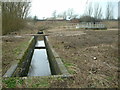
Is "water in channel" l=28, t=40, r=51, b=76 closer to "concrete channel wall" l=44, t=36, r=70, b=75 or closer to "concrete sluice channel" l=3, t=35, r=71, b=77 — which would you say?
"concrete sluice channel" l=3, t=35, r=71, b=77

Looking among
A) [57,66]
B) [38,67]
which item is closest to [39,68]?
[38,67]

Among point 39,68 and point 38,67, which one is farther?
point 38,67

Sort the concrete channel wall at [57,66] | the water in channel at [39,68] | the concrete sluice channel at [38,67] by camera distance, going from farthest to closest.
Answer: the water in channel at [39,68] < the concrete sluice channel at [38,67] < the concrete channel wall at [57,66]

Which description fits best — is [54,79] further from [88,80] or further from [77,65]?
[77,65]

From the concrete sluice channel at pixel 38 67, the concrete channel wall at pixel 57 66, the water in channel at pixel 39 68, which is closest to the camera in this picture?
the concrete channel wall at pixel 57 66

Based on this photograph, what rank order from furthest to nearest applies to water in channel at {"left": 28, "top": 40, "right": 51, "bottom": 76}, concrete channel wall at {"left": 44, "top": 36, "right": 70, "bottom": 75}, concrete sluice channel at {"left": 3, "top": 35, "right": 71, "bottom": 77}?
water in channel at {"left": 28, "top": 40, "right": 51, "bottom": 76} < concrete sluice channel at {"left": 3, "top": 35, "right": 71, "bottom": 77} < concrete channel wall at {"left": 44, "top": 36, "right": 70, "bottom": 75}

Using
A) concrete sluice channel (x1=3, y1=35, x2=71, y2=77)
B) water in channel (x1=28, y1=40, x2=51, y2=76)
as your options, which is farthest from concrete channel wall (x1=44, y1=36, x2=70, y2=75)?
water in channel (x1=28, y1=40, x2=51, y2=76)

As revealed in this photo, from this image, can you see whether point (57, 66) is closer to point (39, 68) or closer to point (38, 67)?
point (39, 68)

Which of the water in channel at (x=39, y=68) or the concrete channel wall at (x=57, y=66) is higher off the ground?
the concrete channel wall at (x=57, y=66)

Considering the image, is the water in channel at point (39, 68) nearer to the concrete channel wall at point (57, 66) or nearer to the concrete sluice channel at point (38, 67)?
the concrete sluice channel at point (38, 67)

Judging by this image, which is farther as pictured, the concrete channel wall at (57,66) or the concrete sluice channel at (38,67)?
the concrete sluice channel at (38,67)

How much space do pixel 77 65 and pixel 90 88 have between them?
2.03 metres

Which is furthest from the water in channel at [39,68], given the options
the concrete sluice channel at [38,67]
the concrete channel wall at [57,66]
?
A: the concrete channel wall at [57,66]

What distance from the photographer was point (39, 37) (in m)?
24.3
